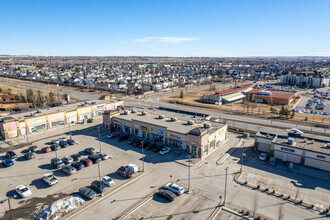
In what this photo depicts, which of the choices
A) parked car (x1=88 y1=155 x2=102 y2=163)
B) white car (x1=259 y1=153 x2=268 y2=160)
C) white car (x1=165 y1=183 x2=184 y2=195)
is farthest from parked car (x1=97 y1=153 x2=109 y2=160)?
white car (x1=259 y1=153 x2=268 y2=160)

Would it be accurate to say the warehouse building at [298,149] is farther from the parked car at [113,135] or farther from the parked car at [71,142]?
the parked car at [71,142]

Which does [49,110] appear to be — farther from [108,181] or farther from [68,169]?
Answer: [108,181]

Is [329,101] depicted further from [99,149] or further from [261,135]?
[99,149]

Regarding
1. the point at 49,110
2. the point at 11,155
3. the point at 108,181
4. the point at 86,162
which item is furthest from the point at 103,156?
the point at 49,110

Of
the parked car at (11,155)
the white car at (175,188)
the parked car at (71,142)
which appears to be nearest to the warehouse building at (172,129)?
the parked car at (71,142)

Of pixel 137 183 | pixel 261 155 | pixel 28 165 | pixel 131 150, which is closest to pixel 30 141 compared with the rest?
pixel 28 165

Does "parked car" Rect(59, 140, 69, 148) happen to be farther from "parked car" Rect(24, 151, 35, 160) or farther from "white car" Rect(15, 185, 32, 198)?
"white car" Rect(15, 185, 32, 198)
